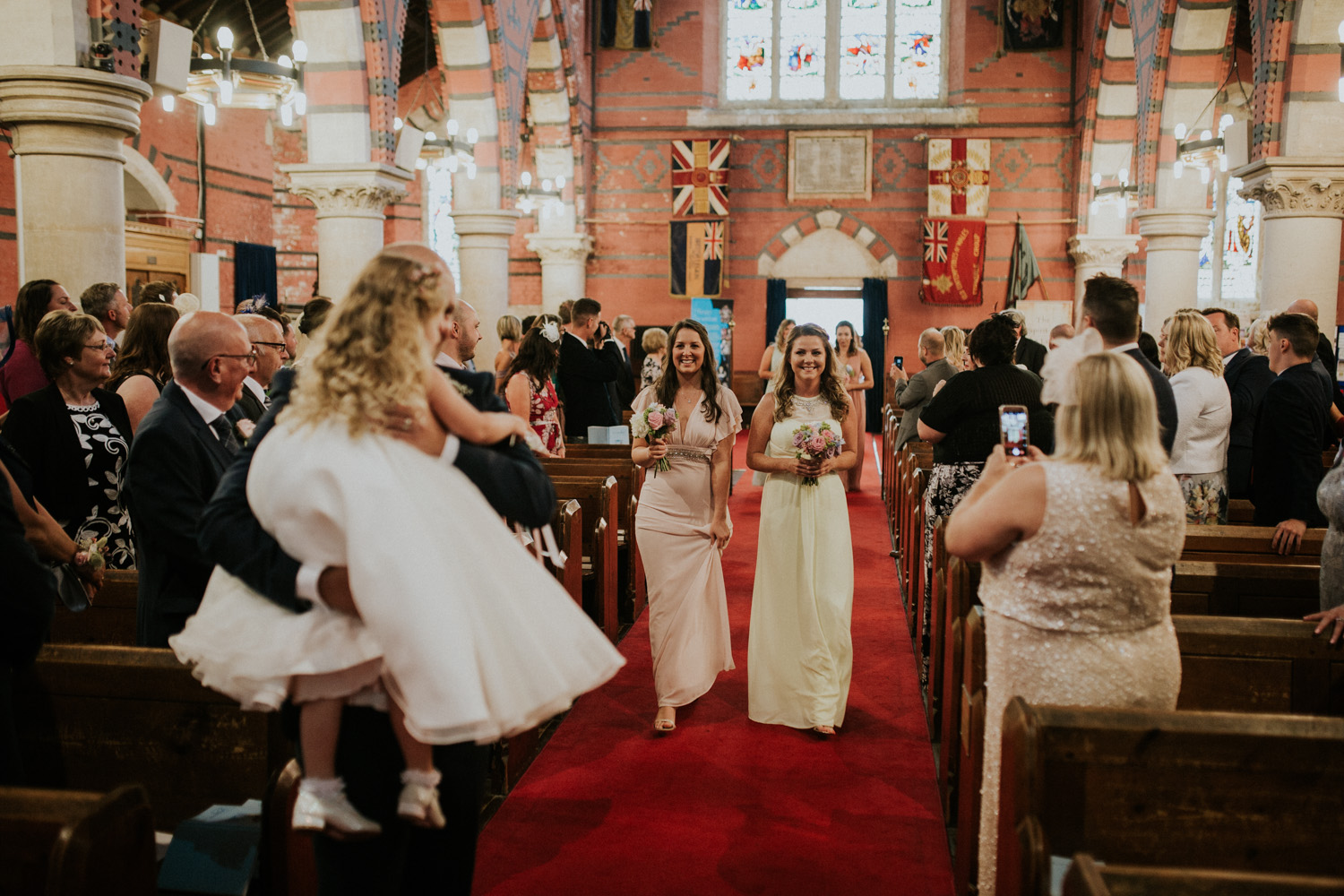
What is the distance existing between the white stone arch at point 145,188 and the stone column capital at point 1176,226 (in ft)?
38.6

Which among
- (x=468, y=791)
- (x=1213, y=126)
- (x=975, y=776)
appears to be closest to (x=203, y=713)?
(x=468, y=791)

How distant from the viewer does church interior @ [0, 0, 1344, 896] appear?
8.79 feet

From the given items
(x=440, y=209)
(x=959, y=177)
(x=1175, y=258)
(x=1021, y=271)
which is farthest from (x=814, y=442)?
(x=440, y=209)

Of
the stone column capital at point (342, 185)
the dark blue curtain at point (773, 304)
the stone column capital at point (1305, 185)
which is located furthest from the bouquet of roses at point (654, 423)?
the dark blue curtain at point (773, 304)

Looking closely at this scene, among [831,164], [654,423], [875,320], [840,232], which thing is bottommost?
[654,423]

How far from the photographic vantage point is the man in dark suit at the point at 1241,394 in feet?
15.7

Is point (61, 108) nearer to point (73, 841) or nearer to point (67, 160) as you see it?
point (67, 160)

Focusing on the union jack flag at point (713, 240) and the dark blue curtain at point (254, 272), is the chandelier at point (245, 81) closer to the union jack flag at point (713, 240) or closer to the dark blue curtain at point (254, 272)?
the dark blue curtain at point (254, 272)

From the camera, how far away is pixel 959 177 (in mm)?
16391

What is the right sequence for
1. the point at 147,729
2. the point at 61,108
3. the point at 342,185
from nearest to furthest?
the point at 147,729, the point at 61,108, the point at 342,185

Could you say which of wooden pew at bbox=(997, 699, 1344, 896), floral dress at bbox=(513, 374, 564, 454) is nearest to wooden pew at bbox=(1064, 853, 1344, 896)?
wooden pew at bbox=(997, 699, 1344, 896)

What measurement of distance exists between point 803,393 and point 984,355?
0.76 meters

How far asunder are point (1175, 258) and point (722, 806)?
387 inches

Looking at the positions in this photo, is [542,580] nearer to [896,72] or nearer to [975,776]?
[975,776]
